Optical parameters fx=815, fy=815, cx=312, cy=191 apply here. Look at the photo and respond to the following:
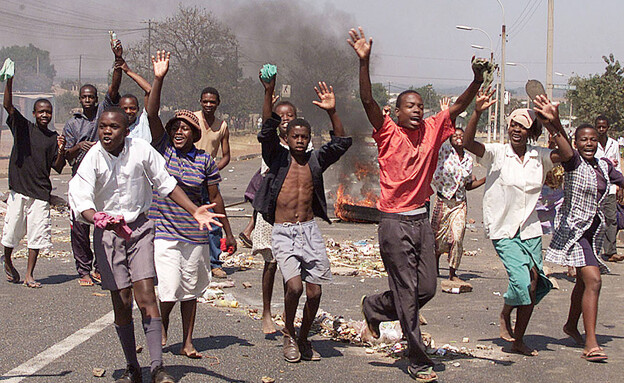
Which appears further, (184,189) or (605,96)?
(605,96)

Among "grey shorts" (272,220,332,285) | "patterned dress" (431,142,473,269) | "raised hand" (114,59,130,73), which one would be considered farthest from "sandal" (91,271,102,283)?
"patterned dress" (431,142,473,269)

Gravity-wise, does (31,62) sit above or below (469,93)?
above

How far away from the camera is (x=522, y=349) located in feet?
21.0

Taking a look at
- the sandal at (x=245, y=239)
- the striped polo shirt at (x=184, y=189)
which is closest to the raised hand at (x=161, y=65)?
the striped polo shirt at (x=184, y=189)

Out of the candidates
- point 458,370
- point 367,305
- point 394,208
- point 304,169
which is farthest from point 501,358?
point 304,169

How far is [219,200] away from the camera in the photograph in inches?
249

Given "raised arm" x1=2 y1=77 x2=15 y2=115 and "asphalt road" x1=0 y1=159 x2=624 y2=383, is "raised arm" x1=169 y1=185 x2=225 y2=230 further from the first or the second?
"raised arm" x1=2 y1=77 x2=15 y2=115

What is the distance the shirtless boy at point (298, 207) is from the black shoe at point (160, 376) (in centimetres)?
111

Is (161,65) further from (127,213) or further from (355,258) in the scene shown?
(355,258)

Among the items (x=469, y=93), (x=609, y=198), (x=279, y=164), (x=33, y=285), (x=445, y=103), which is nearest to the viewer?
(x=469, y=93)

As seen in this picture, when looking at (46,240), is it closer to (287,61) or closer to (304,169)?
(304,169)

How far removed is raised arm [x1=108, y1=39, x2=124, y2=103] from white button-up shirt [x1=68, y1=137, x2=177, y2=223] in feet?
7.25

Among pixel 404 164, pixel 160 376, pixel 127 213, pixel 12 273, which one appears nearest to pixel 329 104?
pixel 404 164

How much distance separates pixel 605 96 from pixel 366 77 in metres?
43.8
